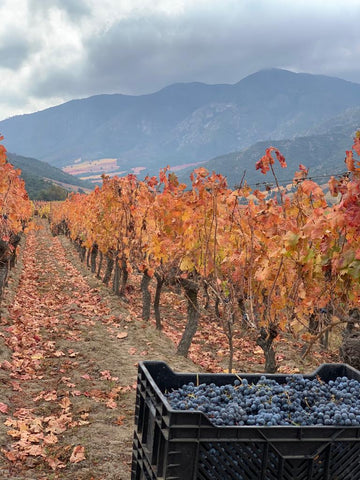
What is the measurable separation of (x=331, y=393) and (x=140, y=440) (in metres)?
1.28

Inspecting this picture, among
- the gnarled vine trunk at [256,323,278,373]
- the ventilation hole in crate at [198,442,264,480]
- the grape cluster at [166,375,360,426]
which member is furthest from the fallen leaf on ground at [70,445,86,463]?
the gnarled vine trunk at [256,323,278,373]

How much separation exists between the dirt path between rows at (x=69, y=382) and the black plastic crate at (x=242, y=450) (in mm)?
2437

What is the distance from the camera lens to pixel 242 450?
252 centimetres

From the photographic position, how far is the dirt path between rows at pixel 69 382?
16.0ft

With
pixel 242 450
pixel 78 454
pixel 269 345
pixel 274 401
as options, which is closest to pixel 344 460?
pixel 274 401

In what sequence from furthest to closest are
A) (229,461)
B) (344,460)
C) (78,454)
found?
1. (78,454)
2. (344,460)
3. (229,461)

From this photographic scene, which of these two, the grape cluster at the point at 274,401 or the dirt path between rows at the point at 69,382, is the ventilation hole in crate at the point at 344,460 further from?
the dirt path between rows at the point at 69,382

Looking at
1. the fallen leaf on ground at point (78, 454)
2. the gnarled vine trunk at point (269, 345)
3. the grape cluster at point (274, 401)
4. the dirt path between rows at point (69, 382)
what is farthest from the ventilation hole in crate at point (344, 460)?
the gnarled vine trunk at point (269, 345)

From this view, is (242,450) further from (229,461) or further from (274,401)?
(274,401)

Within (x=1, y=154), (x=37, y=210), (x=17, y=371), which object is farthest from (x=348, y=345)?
(x=37, y=210)

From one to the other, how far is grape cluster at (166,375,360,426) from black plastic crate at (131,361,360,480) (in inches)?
4.4

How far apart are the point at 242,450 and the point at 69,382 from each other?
5518mm

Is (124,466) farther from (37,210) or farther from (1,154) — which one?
(37,210)

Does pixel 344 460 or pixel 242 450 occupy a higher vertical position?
pixel 242 450
